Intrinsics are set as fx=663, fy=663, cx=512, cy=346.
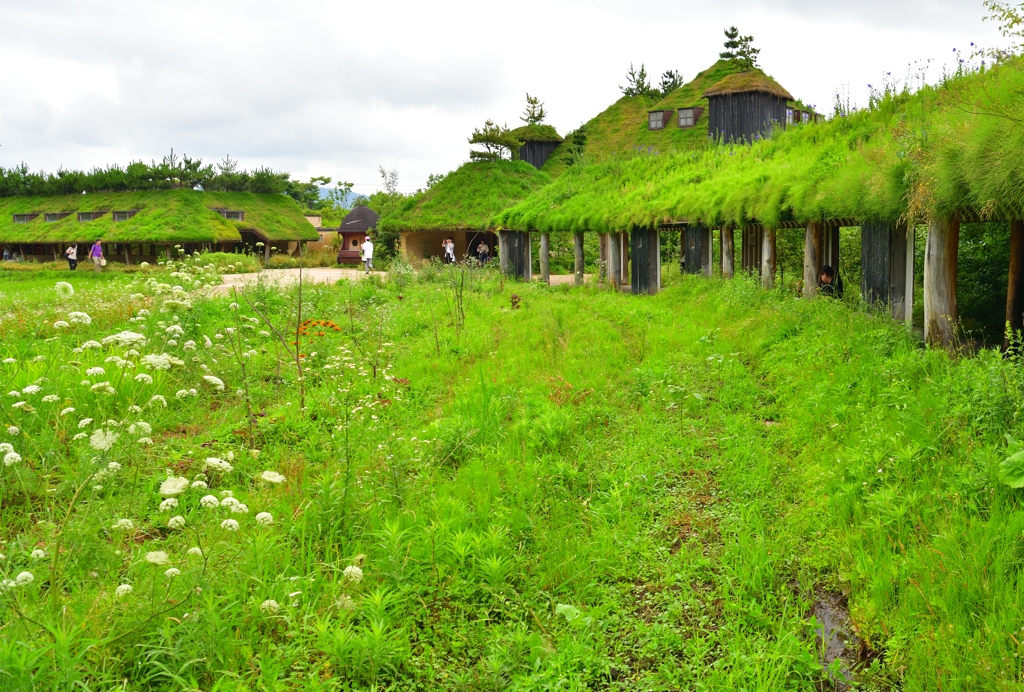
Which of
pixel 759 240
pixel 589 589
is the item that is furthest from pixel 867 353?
pixel 759 240

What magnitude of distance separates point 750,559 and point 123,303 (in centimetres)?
956

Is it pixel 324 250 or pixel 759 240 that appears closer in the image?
pixel 759 240

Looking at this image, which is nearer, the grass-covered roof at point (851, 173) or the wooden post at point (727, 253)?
the grass-covered roof at point (851, 173)

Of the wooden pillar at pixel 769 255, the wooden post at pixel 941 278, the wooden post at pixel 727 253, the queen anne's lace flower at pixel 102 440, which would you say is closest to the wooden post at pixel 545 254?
the wooden post at pixel 727 253

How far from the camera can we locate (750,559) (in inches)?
163

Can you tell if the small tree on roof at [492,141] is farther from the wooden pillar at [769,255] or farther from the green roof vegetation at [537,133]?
the wooden pillar at [769,255]

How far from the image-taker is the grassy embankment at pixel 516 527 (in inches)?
122

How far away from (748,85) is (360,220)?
25.7 metres

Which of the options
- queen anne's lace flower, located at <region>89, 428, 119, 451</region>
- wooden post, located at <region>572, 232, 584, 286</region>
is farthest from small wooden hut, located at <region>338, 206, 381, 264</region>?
queen anne's lace flower, located at <region>89, 428, 119, 451</region>

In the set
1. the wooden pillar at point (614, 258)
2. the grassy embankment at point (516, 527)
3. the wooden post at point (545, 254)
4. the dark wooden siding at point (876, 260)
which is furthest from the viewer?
the wooden post at point (545, 254)

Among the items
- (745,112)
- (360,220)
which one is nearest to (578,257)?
(745,112)

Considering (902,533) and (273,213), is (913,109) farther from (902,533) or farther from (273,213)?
(273,213)

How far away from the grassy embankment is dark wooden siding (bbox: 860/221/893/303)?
92.1 inches

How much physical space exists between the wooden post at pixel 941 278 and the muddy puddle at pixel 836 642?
529 centimetres
